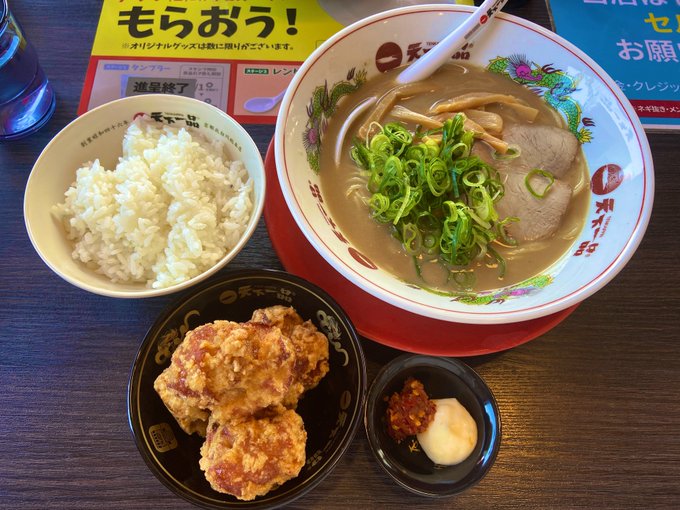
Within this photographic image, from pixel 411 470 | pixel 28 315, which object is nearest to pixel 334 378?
pixel 411 470

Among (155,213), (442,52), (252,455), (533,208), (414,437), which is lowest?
(414,437)

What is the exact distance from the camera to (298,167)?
5.07 ft

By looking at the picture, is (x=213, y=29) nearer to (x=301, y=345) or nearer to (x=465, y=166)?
(x=465, y=166)

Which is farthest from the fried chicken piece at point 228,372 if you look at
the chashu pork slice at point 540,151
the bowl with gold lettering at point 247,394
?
the chashu pork slice at point 540,151

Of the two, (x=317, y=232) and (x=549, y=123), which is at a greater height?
(x=549, y=123)

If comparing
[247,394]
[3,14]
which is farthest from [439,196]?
[3,14]

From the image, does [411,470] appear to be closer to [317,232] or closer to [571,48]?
[317,232]

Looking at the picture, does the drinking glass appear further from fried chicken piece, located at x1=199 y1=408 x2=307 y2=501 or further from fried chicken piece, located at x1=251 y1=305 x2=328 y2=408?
fried chicken piece, located at x1=199 y1=408 x2=307 y2=501

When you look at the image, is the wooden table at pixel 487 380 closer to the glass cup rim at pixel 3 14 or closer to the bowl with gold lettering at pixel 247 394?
the bowl with gold lettering at pixel 247 394

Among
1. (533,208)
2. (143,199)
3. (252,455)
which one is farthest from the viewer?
(533,208)

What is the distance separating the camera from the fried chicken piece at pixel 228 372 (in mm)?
1180

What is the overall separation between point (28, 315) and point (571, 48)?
212 centimetres

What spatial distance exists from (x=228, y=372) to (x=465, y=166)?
3.25 feet

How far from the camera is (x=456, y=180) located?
5.22ft
